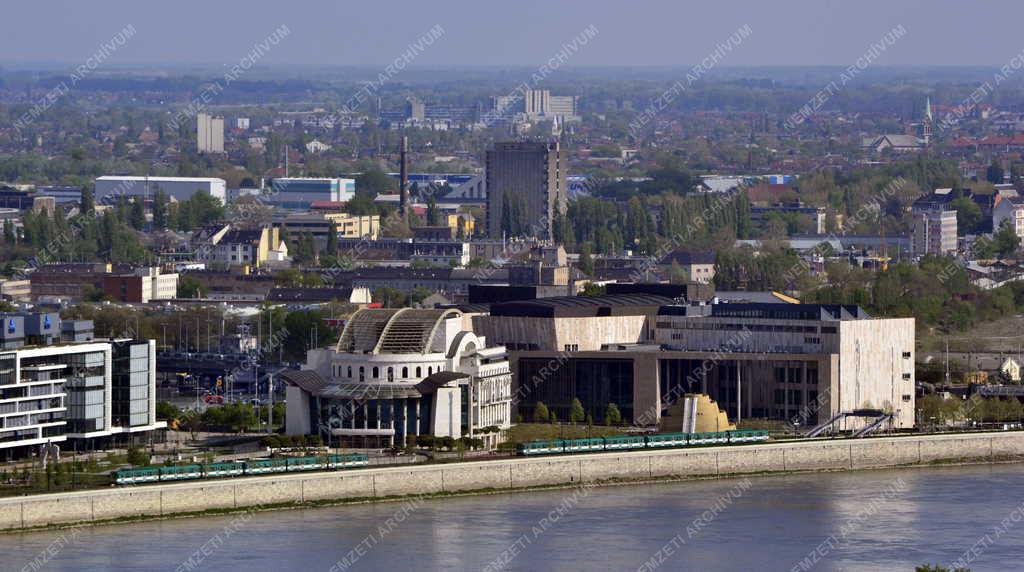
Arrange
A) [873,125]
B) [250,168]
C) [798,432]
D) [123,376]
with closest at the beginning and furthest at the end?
[123,376]
[798,432]
[250,168]
[873,125]

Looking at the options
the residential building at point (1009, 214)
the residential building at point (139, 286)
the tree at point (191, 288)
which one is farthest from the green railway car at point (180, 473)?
the residential building at point (1009, 214)

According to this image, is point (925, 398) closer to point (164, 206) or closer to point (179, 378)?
point (179, 378)

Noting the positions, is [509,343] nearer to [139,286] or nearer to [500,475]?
[500,475]

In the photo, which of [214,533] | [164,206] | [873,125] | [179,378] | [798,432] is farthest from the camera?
[873,125]

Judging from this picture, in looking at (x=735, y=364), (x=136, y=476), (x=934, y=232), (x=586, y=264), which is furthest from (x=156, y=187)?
(x=136, y=476)

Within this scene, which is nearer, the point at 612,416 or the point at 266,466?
the point at 266,466

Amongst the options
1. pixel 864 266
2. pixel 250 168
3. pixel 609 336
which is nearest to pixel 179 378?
pixel 609 336
